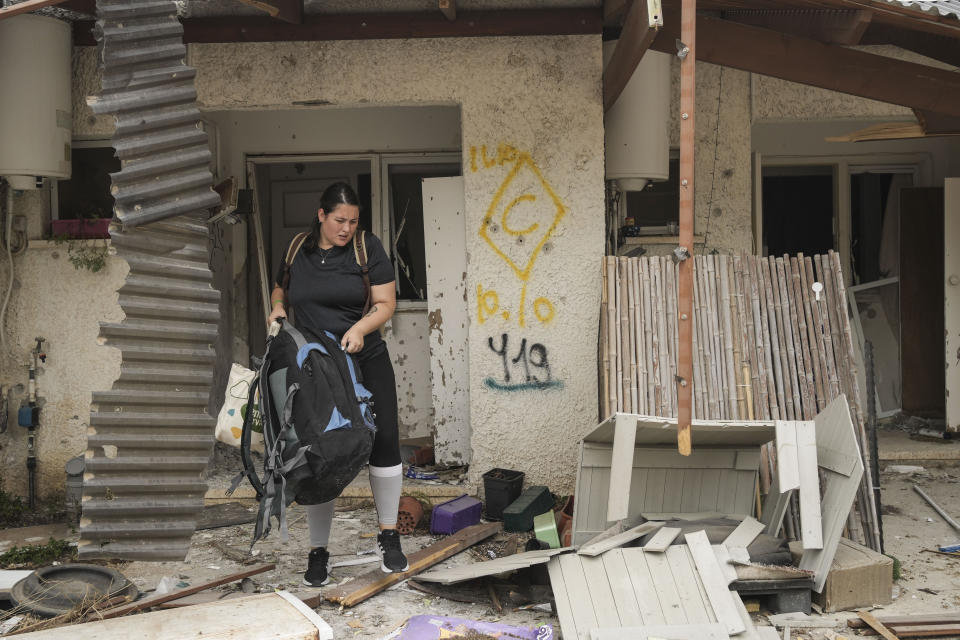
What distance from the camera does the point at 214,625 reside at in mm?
3365

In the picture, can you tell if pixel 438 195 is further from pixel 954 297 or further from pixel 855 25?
pixel 954 297

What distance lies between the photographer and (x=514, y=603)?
399cm

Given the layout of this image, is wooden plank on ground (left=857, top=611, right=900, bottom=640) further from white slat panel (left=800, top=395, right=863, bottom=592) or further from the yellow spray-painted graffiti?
the yellow spray-painted graffiti

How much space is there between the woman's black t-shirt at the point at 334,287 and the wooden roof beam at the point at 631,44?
5.13 ft

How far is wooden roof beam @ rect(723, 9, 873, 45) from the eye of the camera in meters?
4.45

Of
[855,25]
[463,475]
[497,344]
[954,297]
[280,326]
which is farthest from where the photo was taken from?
[954,297]

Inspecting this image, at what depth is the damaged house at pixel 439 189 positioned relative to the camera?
3586mm

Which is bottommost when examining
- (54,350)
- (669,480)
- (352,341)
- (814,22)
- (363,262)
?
(669,480)

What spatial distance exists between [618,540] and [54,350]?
3.85m

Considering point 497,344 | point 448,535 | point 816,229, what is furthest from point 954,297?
point 448,535

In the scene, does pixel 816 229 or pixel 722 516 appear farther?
pixel 816 229

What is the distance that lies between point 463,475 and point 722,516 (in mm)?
1983

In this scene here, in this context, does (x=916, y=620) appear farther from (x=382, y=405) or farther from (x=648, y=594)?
(x=382, y=405)

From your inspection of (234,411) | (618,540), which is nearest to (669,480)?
(618,540)
